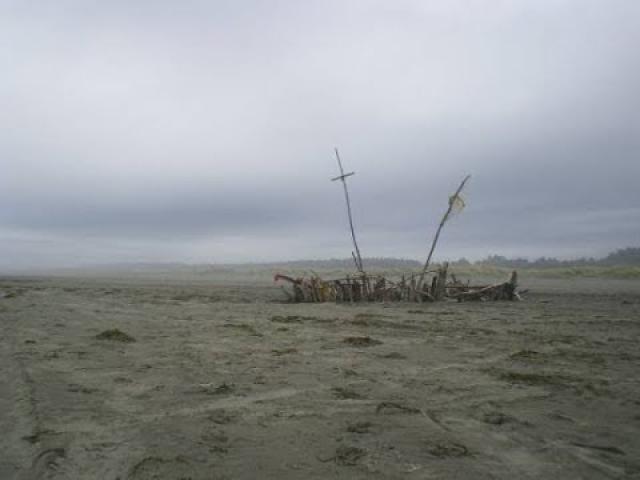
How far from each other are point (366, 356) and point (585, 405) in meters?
3.46

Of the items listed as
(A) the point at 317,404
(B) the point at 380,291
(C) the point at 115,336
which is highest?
(B) the point at 380,291

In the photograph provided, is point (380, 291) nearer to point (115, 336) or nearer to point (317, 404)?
point (115, 336)

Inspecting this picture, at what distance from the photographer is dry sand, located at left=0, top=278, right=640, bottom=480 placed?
4.03m

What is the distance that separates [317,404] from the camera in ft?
18.5

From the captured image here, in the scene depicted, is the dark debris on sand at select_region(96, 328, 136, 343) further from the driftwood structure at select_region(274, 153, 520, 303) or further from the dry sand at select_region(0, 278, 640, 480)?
the driftwood structure at select_region(274, 153, 520, 303)

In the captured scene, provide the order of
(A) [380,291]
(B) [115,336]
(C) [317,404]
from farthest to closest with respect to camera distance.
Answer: (A) [380,291] < (B) [115,336] < (C) [317,404]

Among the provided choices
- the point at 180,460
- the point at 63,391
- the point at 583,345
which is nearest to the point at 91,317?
the point at 63,391

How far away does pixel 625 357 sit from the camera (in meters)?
8.38

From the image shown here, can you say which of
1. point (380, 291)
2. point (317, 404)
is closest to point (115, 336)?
point (317, 404)

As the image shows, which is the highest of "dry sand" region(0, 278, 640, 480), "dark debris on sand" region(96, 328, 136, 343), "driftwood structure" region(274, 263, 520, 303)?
"driftwood structure" region(274, 263, 520, 303)

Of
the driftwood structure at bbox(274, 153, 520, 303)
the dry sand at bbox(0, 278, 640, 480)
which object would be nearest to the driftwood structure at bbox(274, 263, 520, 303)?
the driftwood structure at bbox(274, 153, 520, 303)

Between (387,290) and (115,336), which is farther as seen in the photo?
(387,290)

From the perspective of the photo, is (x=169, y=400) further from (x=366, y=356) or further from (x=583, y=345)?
(x=583, y=345)

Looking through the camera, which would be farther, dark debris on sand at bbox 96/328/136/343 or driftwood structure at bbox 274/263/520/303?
driftwood structure at bbox 274/263/520/303
